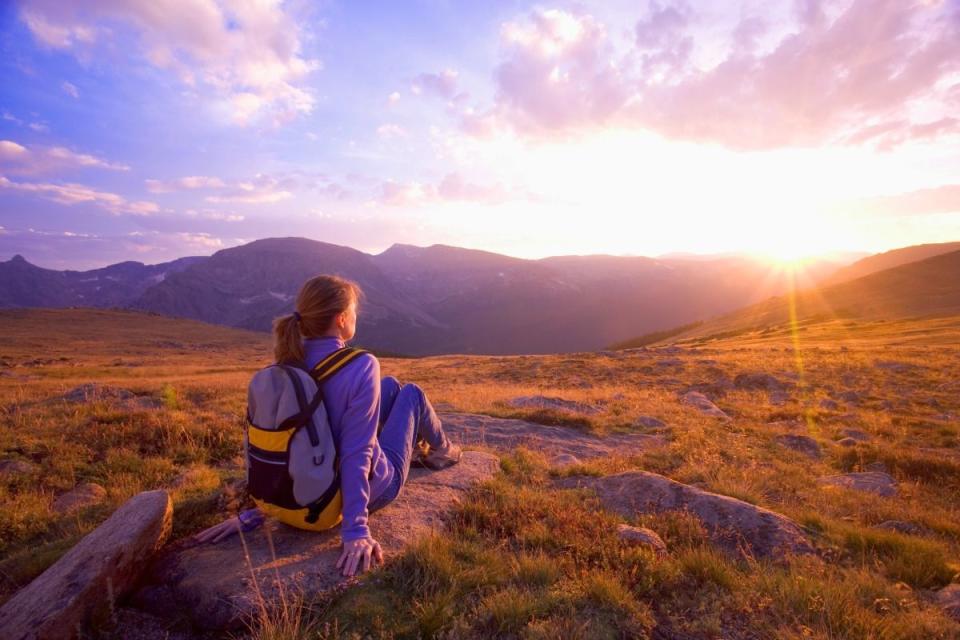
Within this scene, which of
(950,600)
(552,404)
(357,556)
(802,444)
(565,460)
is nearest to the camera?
(357,556)

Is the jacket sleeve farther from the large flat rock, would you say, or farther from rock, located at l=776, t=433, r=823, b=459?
rock, located at l=776, t=433, r=823, b=459

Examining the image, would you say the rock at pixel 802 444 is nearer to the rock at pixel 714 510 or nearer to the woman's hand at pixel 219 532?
the rock at pixel 714 510

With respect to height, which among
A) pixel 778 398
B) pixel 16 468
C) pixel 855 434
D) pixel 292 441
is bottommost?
pixel 778 398

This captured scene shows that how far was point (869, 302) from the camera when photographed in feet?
220

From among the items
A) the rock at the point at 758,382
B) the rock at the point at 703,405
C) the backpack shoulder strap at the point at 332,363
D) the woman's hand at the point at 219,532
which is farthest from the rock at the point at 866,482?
the rock at the point at 758,382

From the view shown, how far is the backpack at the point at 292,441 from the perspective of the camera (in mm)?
3480

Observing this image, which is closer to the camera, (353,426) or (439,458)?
(353,426)

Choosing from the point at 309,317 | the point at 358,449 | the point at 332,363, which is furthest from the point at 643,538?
the point at 309,317

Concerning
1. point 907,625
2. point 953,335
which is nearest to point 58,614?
point 907,625

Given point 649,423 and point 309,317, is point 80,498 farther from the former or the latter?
point 649,423

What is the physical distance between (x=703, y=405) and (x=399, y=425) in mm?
12463

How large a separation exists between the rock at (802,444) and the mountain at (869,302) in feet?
173

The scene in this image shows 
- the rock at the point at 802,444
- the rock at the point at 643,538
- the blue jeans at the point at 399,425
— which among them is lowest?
the rock at the point at 802,444

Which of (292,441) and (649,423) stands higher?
(292,441)
